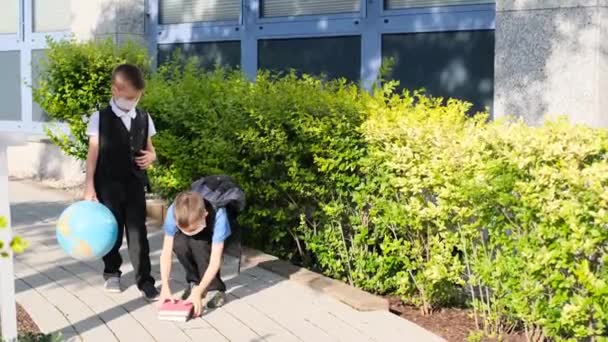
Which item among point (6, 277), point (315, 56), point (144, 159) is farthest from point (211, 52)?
point (6, 277)

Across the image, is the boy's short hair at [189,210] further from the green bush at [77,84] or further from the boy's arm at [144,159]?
the green bush at [77,84]

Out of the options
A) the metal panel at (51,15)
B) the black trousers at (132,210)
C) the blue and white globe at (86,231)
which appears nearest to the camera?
the blue and white globe at (86,231)

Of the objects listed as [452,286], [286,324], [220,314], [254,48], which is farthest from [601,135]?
[254,48]

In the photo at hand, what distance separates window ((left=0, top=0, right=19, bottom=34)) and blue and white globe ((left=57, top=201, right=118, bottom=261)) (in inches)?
388

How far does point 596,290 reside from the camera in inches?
205

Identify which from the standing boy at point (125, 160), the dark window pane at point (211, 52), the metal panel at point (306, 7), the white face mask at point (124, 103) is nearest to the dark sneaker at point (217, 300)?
→ the standing boy at point (125, 160)

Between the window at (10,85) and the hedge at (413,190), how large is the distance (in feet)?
19.7

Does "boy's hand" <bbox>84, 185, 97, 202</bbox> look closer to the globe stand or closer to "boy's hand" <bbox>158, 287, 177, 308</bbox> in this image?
"boy's hand" <bbox>158, 287, 177, 308</bbox>

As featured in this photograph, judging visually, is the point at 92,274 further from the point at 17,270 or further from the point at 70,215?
the point at 70,215

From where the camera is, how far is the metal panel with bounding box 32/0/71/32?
1466cm

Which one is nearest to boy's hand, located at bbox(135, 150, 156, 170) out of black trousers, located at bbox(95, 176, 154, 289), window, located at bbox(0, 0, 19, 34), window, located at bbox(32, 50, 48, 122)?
black trousers, located at bbox(95, 176, 154, 289)

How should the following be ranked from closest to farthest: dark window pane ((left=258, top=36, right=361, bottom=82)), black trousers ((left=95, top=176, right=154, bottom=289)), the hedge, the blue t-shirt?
1. the hedge
2. the blue t-shirt
3. black trousers ((left=95, top=176, right=154, bottom=289))
4. dark window pane ((left=258, top=36, right=361, bottom=82))

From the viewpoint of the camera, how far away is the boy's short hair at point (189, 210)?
21.6ft

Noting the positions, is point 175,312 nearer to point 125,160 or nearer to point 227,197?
point 227,197
